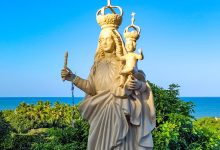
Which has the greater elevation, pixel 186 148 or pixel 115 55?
pixel 115 55

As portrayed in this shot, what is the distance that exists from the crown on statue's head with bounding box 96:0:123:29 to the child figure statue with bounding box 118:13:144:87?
0.16m

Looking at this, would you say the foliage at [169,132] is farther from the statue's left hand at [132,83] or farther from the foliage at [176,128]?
the statue's left hand at [132,83]

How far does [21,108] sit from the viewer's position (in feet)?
91.4

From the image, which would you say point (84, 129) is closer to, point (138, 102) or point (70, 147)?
point (70, 147)

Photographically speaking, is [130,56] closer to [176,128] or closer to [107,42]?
[107,42]

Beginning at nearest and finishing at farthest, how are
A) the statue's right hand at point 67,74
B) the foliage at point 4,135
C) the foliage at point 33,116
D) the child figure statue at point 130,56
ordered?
the child figure statue at point 130,56, the statue's right hand at point 67,74, the foliage at point 4,135, the foliage at point 33,116

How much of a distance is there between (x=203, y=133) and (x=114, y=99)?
738 centimetres

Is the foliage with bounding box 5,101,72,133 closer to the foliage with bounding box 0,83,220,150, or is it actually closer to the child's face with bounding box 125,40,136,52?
the foliage with bounding box 0,83,220,150

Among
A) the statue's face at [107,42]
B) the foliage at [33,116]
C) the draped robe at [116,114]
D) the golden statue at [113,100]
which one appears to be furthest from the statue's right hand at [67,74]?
the foliage at [33,116]

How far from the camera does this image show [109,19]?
5141 mm

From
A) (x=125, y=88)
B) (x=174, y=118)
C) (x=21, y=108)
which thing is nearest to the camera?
(x=125, y=88)

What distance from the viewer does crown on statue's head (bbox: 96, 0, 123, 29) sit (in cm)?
513

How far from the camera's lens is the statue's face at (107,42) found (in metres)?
5.13

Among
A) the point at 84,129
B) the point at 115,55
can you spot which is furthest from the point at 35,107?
the point at 115,55
